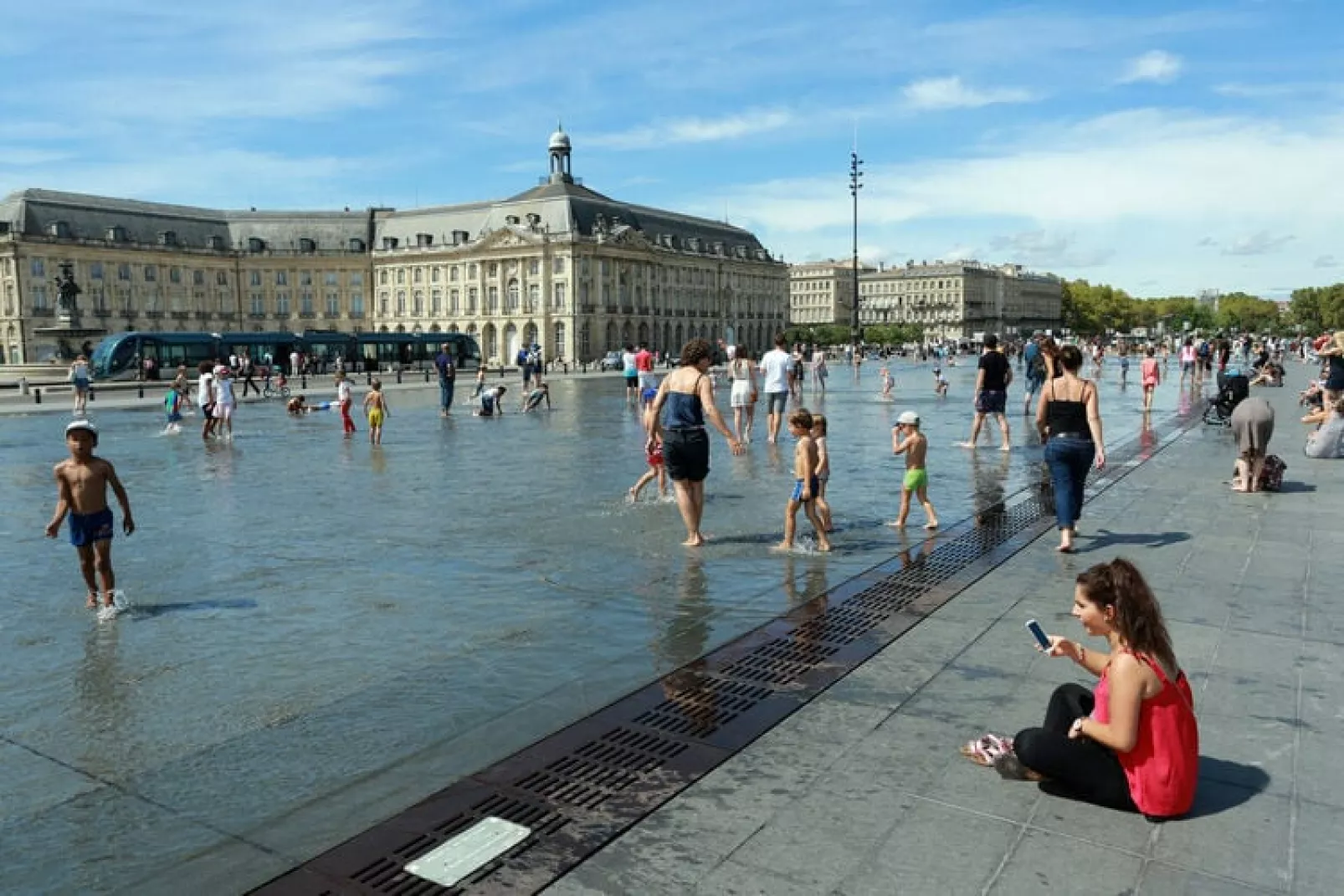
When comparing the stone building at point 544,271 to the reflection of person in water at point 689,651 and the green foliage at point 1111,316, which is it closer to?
the reflection of person in water at point 689,651

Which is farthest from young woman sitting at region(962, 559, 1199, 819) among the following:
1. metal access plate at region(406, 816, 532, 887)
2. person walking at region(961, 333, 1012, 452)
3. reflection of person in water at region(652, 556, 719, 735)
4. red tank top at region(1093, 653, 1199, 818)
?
person walking at region(961, 333, 1012, 452)

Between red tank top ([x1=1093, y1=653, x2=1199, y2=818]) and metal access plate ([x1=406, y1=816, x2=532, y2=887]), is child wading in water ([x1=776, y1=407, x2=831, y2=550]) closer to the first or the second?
red tank top ([x1=1093, y1=653, x2=1199, y2=818])

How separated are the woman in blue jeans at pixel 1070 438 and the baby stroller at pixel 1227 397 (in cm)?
957

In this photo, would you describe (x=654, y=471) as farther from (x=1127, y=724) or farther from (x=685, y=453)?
(x=1127, y=724)

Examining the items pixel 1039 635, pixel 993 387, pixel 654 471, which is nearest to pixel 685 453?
pixel 654 471

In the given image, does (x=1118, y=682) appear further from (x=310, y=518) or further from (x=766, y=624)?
(x=310, y=518)

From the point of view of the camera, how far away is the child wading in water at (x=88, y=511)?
678 cm

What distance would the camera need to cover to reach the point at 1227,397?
1828cm

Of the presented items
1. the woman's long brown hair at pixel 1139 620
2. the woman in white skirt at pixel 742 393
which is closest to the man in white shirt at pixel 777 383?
the woman in white skirt at pixel 742 393

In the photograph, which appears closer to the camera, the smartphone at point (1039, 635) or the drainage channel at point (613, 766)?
the drainage channel at point (613, 766)

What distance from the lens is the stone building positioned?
94.8m

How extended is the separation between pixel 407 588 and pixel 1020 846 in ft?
16.2

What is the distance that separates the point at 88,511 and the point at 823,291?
177 meters

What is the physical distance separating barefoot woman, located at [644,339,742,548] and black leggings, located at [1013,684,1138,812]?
14.9 ft
